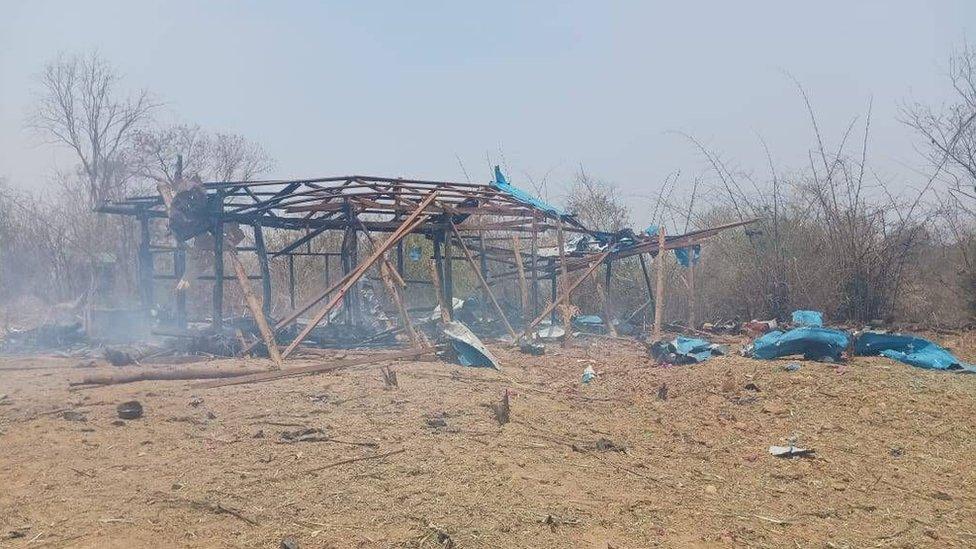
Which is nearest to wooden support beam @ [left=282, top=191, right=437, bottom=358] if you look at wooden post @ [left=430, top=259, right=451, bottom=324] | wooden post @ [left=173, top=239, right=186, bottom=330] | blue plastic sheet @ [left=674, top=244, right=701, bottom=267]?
wooden post @ [left=430, top=259, right=451, bottom=324]

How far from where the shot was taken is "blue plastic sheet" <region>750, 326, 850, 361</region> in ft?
31.6

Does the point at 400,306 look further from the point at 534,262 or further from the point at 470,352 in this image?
the point at 534,262

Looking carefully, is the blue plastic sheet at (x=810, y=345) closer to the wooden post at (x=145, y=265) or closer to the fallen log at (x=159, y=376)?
the fallen log at (x=159, y=376)

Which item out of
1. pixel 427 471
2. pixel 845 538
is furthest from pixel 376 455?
pixel 845 538

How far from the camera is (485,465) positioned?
16.5 feet

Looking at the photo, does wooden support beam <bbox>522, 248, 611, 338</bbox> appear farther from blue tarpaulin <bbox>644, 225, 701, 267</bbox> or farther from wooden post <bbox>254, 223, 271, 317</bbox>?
wooden post <bbox>254, 223, 271, 317</bbox>

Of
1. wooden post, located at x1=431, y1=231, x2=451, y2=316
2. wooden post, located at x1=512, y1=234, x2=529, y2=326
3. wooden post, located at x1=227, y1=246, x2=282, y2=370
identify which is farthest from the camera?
wooden post, located at x1=512, y1=234, x2=529, y2=326

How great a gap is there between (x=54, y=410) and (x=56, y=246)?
1845cm

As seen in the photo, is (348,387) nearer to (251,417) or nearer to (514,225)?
(251,417)

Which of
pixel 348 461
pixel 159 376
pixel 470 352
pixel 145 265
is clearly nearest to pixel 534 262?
pixel 470 352

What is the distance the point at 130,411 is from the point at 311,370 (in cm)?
265

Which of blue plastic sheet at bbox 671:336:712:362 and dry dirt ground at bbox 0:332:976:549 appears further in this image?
blue plastic sheet at bbox 671:336:712:362

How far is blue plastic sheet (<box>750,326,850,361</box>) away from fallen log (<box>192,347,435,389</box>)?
16.3 feet

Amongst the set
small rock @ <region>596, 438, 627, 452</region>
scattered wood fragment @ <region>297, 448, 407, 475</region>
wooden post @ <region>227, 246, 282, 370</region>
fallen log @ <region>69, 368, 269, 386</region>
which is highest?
wooden post @ <region>227, 246, 282, 370</region>
